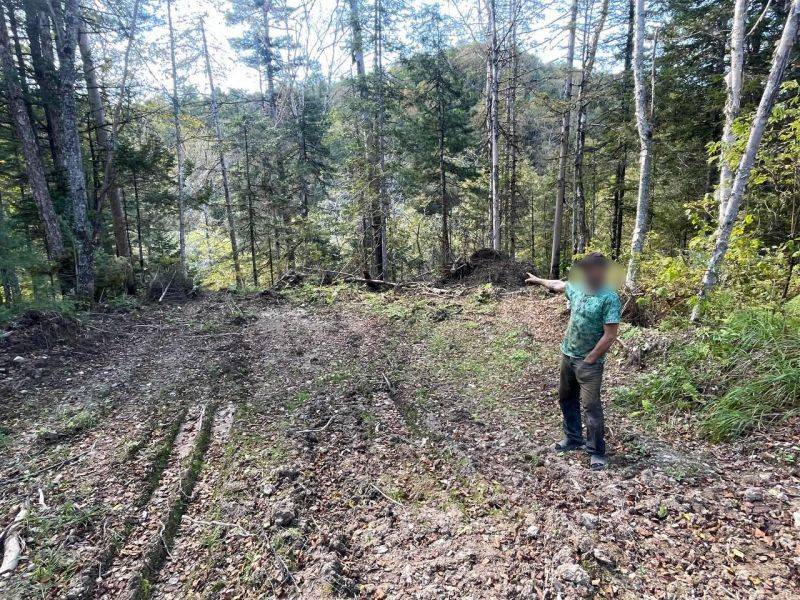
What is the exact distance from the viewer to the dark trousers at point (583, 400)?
3.62 meters

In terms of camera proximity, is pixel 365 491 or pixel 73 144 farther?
pixel 73 144

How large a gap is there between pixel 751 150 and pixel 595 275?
12.2 feet

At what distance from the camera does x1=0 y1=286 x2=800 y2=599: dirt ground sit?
2.66 meters

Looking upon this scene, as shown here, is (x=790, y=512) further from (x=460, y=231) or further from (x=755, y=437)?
(x=460, y=231)

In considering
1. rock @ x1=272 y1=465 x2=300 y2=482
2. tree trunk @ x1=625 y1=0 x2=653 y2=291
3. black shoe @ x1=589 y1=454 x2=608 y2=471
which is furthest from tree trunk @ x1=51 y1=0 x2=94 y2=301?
tree trunk @ x1=625 y1=0 x2=653 y2=291

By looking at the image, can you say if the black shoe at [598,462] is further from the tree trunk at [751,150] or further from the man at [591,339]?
the tree trunk at [751,150]

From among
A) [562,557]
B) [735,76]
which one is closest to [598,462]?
[562,557]

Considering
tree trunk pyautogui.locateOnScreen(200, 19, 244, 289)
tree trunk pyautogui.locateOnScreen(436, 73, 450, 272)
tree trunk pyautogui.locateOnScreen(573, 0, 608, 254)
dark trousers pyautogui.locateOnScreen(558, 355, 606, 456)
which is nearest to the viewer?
dark trousers pyautogui.locateOnScreen(558, 355, 606, 456)

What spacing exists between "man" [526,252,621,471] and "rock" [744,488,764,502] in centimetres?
103

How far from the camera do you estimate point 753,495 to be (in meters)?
3.10

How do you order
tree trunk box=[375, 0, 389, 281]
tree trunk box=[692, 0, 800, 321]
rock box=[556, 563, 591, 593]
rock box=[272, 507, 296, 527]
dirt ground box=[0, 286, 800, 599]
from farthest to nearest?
tree trunk box=[375, 0, 389, 281]
tree trunk box=[692, 0, 800, 321]
rock box=[272, 507, 296, 527]
dirt ground box=[0, 286, 800, 599]
rock box=[556, 563, 591, 593]

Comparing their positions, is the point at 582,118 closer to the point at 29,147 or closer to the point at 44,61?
the point at 29,147

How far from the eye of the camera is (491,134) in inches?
560

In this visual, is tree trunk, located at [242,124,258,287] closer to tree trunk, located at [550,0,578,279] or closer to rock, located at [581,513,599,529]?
tree trunk, located at [550,0,578,279]
